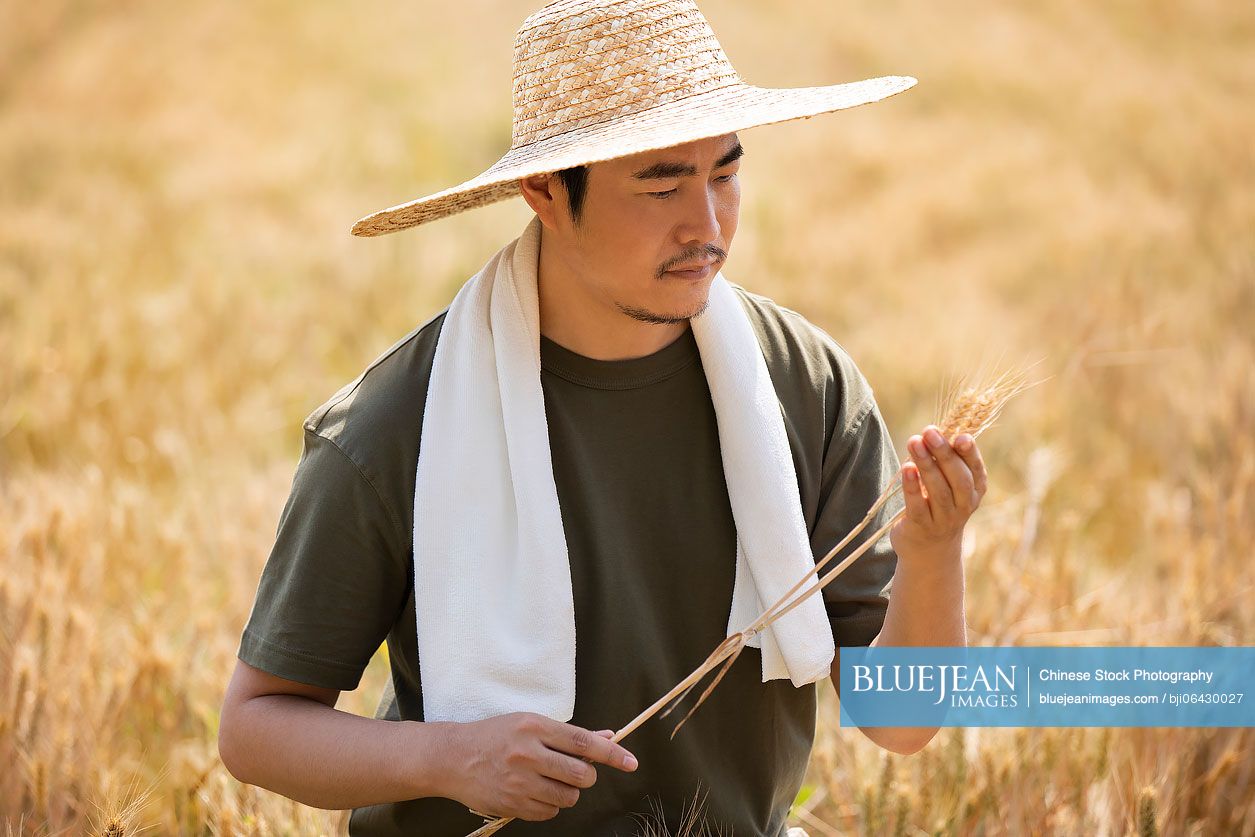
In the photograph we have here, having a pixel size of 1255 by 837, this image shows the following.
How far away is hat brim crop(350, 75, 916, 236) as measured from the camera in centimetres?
190

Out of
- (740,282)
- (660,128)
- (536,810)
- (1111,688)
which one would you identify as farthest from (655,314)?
(740,282)

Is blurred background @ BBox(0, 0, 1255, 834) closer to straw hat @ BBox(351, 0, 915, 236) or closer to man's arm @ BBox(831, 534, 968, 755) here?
man's arm @ BBox(831, 534, 968, 755)

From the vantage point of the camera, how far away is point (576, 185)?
204 centimetres

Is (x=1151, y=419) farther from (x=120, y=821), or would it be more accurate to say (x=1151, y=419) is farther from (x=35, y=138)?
(x=35, y=138)

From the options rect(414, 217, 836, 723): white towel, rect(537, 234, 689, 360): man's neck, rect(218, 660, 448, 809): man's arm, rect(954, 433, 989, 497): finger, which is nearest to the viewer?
rect(954, 433, 989, 497): finger

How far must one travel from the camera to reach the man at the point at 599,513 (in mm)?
1957

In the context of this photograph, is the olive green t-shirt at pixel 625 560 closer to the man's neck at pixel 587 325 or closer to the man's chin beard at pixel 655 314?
the man's neck at pixel 587 325

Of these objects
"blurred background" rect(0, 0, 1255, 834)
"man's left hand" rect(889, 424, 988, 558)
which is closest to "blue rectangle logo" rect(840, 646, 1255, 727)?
"blurred background" rect(0, 0, 1255, 834)

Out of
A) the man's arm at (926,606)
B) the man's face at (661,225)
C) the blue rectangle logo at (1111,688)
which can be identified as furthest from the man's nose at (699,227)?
the blue rectangle logo at (1111,688)

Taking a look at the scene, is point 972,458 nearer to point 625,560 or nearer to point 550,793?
point 625,560

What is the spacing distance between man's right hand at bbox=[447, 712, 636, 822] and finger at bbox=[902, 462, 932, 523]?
19.9 inches

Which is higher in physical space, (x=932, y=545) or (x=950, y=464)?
(x=950, y=464)

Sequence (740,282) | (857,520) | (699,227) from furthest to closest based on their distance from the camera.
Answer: (740,282)
(857,520)
(699,227)

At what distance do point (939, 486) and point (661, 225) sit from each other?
22.6 inches
